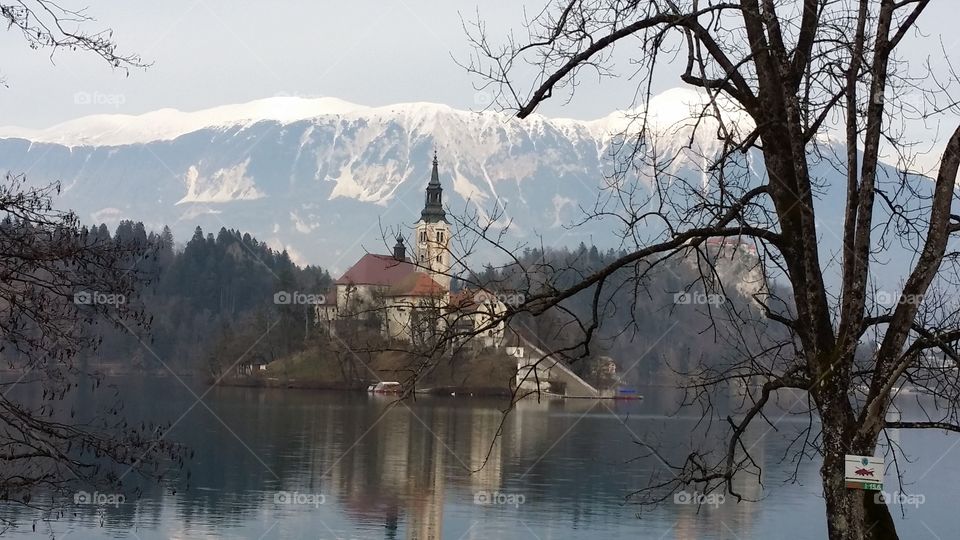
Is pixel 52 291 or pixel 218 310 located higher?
pixel 218 310

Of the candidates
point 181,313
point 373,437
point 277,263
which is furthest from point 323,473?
point 277,263

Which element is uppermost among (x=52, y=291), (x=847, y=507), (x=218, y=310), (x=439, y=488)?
(x=218, y=310)

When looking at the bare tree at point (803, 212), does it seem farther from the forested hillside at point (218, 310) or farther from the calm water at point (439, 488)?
the forested hillside at point (218, 310)

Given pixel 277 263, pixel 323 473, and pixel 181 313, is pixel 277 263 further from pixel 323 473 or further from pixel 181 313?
pixel 323 473

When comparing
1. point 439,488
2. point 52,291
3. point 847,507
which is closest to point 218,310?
point 439,488

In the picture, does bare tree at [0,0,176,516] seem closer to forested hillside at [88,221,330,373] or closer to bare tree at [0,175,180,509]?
bare tree at [0,175,180,509]

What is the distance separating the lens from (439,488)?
114 ft

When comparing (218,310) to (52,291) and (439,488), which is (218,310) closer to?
(439,488)

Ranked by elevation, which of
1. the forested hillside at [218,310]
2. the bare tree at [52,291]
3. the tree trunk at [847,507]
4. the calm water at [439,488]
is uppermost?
the forested hillside at [218,310]

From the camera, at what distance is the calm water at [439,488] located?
27.8m

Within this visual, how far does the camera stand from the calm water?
27.8 metres

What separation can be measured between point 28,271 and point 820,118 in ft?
17.9

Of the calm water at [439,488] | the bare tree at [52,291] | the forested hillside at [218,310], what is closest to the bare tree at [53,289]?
the bare tree at [52,291]

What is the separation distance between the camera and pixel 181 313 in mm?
148000
